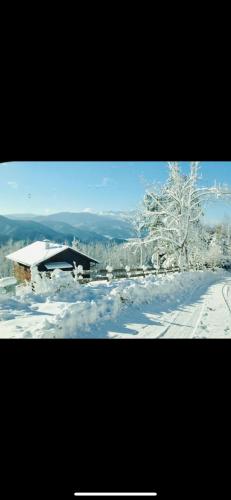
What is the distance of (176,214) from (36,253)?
3381 millimetres

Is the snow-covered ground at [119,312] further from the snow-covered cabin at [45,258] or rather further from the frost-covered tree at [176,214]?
the frost-covered tree at [176,214]

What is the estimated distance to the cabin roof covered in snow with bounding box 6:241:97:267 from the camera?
3.91 metres

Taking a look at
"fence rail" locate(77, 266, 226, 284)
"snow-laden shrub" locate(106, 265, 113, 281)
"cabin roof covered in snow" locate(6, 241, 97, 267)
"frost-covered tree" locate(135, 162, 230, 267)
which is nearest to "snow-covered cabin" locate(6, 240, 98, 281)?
"cabin roof covered in snow" locate(6, 241, 97, 267)

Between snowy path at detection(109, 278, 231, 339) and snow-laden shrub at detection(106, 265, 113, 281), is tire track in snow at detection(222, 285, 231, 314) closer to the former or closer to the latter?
snowy path at detection(109, 278, 231, 339)

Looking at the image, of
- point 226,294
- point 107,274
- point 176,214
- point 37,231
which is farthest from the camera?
point 176,214

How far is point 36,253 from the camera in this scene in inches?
157

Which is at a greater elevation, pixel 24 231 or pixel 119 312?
Result: pixel 24 231

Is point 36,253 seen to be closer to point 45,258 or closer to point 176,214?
point 45,258

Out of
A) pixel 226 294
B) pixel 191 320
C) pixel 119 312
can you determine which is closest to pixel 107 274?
pixel 119 312

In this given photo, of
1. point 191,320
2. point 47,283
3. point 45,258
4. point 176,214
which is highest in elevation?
point 176,214
